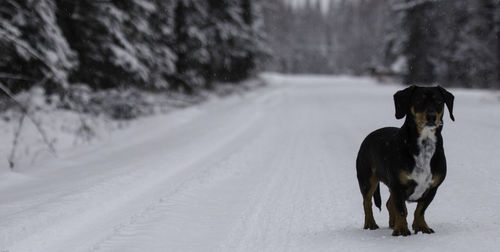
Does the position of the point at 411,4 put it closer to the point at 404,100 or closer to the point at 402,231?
the point at 404,100

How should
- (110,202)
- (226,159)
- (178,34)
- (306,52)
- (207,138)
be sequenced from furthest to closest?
(306,52) < (178,34) < (207,138) < (226,159) < (110,202)

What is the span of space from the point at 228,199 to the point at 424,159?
286cm

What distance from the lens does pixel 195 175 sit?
7.28m

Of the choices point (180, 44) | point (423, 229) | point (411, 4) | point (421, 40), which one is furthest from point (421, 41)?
point (423, 229)

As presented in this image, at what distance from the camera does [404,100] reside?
3768 mm

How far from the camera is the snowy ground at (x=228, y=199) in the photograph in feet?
13.7

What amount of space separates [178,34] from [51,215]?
20.1 metres

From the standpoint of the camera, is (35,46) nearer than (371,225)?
No

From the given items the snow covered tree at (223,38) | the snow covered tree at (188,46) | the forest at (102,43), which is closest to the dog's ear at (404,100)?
the forest at (102,43)

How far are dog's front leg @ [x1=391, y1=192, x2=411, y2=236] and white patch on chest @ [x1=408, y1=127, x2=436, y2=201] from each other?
0.61 ft

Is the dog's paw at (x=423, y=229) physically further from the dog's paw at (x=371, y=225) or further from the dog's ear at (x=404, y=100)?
the dog's ear at (x=404, y=100)

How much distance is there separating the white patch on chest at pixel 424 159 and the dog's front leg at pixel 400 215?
0.61 ft

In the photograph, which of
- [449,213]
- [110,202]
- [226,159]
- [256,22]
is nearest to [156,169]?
[226,159]

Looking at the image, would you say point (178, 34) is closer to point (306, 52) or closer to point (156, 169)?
point (156, 169)
